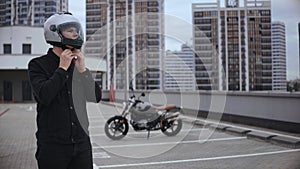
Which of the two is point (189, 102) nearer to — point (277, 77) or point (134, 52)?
point (277, 77)

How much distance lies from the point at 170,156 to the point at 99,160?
1.09m

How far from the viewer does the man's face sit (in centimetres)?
195

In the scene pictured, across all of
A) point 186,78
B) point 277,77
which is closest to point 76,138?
point 186,78

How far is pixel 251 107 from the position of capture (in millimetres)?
10172

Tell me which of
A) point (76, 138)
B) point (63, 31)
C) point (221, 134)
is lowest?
point (221, 134)

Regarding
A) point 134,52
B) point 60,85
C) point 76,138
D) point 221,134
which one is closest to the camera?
point 60,85

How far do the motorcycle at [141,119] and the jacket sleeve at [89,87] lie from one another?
229 inches

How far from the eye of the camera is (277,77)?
1191 centimetres

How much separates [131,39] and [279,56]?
7.69 metres

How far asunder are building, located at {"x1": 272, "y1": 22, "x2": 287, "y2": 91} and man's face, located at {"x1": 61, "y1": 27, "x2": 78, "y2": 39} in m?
9.14

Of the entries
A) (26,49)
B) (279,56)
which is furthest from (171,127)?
(26,49)

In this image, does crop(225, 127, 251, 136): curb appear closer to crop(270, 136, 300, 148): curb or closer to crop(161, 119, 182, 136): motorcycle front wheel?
crop(270, 136, 300, 148): curb

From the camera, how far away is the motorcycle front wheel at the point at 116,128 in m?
7.94

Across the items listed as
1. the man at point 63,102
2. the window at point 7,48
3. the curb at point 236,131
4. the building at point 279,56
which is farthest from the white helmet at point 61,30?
the window at point 7,48
